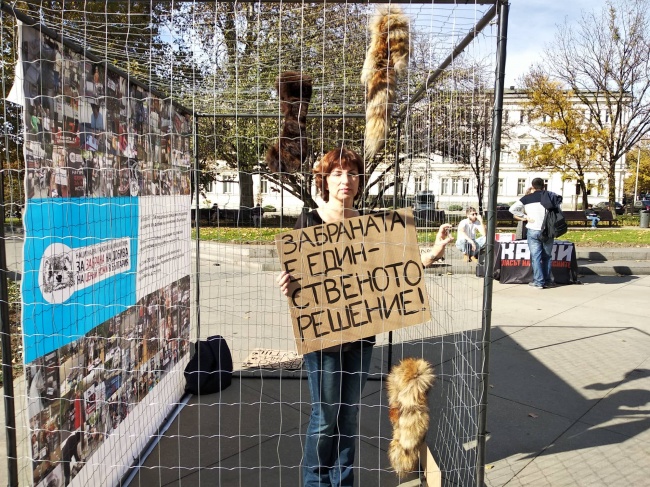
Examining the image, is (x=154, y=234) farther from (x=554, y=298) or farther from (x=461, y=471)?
(x=554, y=298)

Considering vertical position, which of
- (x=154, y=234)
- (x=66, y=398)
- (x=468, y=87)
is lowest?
(x=66, y=398)

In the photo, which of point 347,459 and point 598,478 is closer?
point 347,459

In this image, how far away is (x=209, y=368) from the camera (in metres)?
4.22

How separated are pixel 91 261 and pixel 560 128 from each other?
77.4 feet

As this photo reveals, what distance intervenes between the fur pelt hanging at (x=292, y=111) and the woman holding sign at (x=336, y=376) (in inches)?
26.3

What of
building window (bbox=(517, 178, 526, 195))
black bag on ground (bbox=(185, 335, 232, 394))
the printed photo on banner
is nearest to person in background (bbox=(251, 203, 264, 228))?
the printed photo on banner

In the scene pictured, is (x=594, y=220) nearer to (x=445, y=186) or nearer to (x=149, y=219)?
(x=445, y=186)

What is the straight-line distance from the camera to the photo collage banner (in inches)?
84.5

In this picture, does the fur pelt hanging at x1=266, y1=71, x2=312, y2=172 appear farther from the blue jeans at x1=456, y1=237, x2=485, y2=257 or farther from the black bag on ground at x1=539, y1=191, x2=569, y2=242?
the blue jeans at x1=456, y1=237, x2=485, y2=257

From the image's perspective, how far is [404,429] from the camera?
2.84 m

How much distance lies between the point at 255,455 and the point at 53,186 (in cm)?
211

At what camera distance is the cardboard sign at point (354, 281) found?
98.5 inches

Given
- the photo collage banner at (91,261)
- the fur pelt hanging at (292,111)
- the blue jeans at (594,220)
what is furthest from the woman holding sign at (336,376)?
the blue jeans at (594,220)

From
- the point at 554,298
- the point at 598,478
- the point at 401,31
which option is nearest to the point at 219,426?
the point at 598,478
